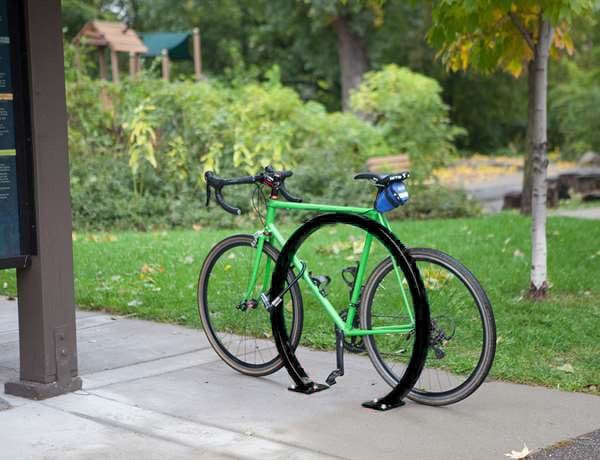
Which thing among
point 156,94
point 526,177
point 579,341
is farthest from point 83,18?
point 579,341

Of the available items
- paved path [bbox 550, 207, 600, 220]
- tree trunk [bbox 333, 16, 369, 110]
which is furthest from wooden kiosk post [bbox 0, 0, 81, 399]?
tree trunk [bbox 333, 16, 369, 110]

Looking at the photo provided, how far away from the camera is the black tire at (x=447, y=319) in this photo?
4672mm

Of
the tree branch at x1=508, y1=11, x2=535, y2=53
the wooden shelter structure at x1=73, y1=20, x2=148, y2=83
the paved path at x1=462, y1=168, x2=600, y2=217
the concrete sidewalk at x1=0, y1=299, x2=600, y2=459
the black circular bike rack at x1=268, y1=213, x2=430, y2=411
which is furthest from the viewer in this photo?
the wooden shelter structure at x1=73, y1=20, x2=148, y2=83

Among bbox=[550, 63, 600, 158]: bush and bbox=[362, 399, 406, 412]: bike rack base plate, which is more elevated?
bbox=[550, 63, 600, 158]: bush

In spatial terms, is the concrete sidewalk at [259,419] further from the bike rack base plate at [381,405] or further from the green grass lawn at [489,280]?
the green grass lawn at [489,280]

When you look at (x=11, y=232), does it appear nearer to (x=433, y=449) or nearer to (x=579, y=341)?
(x=433, y=449)

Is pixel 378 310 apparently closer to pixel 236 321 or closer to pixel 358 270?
pixel 358 270

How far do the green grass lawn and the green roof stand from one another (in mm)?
17238

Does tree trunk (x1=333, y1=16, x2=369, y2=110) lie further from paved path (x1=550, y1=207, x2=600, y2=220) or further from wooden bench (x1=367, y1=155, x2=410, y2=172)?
paved path (x1=550, y1=207, x2=600, y2=220)

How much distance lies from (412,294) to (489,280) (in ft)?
11.2

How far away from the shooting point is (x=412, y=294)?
15.1ft

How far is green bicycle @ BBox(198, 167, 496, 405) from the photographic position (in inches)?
189

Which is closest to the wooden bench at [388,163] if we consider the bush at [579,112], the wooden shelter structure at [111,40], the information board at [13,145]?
the wooden shelter structure at [111,40]

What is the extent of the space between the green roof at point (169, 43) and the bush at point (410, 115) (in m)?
11.9
